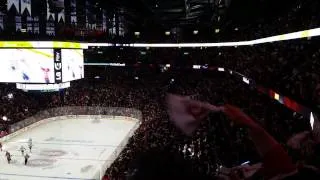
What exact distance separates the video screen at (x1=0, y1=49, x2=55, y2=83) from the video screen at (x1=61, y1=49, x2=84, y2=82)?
129 centimetres

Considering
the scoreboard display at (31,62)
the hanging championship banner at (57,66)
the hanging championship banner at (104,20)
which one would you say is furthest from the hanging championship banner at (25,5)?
the hanging championship banner at (104,20)

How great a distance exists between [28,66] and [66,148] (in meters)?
5.70

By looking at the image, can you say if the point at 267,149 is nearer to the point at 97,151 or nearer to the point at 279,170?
the point at 279,170

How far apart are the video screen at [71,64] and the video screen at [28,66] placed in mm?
1293

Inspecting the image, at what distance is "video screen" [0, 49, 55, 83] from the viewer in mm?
26406

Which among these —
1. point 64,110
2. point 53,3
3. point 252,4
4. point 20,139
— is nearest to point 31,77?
point 20,139

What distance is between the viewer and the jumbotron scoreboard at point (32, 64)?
26.4 m

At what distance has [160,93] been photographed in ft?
133

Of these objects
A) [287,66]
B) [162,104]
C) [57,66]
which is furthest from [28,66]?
[287,66]

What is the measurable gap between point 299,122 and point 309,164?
29.8ft

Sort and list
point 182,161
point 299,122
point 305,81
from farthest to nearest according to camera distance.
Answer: point 299,122 → point 305,81 → point 182,161

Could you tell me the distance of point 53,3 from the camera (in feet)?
71.5

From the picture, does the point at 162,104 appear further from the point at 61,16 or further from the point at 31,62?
the point at 61,16

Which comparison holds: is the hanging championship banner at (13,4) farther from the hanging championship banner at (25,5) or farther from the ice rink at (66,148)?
the ice rink at (66,148)
